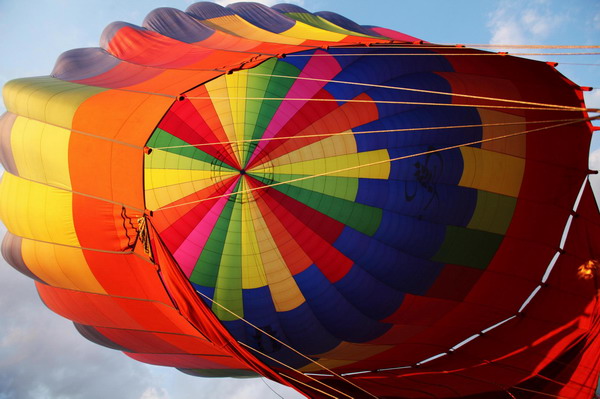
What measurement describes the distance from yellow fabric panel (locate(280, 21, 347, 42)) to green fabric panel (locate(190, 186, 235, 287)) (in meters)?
2.44

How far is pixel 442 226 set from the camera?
7.31 m

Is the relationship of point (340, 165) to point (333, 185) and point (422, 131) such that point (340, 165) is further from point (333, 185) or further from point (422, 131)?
point (422, 131)

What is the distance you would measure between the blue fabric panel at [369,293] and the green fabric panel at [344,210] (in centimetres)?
63

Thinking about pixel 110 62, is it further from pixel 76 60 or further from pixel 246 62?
pixel 246 62

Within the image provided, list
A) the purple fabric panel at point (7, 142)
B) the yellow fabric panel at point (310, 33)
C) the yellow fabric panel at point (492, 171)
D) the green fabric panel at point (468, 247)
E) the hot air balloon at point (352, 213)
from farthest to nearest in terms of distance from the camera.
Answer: the green fabric panel at point (468, 247) < the yellow fabric panel at point (492, 171) < the hot air balloon at point (352, 213) < the purple fabric panel at point (7, 142) < the yellow fabric panel at point (310, 33)

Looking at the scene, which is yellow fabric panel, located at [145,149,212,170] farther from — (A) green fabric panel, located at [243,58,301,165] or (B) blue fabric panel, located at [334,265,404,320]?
(B) blue fabric panel, located at [334,265,404,320]

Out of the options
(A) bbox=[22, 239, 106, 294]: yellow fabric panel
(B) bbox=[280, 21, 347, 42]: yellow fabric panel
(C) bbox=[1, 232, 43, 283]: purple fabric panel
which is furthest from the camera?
(C) bbox=[1, 232, 43, 283]: purple fabric panel

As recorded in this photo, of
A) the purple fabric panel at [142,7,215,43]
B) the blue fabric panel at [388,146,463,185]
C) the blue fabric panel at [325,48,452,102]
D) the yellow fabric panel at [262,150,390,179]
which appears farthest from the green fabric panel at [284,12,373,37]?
the blue fabric panel at [388,146,463,185]

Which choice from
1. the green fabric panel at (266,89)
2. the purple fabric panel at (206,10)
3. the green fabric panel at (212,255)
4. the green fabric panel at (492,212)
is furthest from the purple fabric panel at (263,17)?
the green fabric panel at (492,212)

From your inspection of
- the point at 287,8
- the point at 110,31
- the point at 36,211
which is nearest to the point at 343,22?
the point at 287,8

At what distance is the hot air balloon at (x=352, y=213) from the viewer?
21.0 ft

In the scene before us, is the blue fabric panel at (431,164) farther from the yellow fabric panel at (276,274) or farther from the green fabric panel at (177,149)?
the green fabric panel at (177,149)

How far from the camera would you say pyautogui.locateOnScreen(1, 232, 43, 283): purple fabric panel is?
6.82 metres

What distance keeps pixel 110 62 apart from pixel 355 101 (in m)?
3.33
